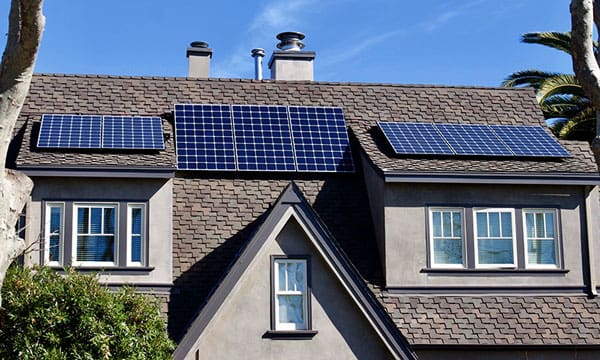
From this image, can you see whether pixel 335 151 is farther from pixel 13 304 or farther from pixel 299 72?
pixel 13 304

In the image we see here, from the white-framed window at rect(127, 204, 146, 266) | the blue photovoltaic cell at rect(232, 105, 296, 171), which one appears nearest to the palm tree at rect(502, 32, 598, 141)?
the blue photovoltaic cell at rect(232, 105, 296, 171)

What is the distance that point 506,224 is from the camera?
2252 centimetres

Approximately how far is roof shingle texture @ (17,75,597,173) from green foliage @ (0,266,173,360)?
4.93 m

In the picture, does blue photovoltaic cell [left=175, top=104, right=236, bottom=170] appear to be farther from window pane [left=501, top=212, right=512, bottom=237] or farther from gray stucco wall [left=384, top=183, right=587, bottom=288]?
window pane [left=501, top=212, right=512, bottom=237]

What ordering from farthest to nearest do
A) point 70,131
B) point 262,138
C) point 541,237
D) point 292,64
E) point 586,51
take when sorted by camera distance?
1. point 292,64
2. point 262,138
3. point 541,237
4. point 70,131
5. point 586,51

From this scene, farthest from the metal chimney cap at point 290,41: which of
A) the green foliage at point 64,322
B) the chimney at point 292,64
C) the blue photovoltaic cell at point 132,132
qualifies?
the green foliage at point 64,322

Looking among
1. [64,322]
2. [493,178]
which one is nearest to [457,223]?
[493,178]

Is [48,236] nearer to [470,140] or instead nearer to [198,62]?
[198,62]

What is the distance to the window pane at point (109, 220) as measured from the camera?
21406 millimetres

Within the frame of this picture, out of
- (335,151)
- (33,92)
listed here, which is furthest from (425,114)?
(33,92)

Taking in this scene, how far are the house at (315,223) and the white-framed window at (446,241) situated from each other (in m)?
0.03

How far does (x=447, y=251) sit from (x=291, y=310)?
3.69 metres

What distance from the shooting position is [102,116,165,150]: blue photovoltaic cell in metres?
22.2

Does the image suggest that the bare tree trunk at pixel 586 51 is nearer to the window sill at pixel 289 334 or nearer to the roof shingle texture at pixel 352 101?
the window sill at pixel 289 334
